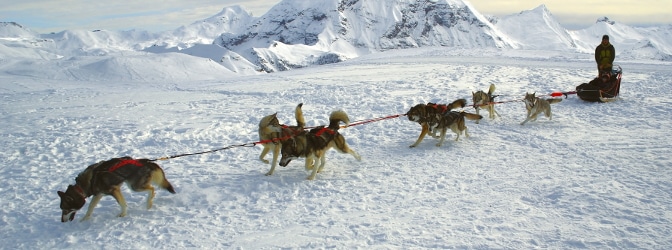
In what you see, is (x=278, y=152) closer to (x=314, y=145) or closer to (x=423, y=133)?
(x=314, y=145)

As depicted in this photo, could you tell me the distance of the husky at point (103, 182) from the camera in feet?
17.2

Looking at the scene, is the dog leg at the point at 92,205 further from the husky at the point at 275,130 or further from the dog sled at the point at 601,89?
the dog sled at the point at 601,89

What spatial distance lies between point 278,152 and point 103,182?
7.59 ft

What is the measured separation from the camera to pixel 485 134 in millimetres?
9039

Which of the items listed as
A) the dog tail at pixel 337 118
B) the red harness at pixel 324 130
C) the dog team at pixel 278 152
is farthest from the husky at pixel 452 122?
the red harness at pixel 324 130

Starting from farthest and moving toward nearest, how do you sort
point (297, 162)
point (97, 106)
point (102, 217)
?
point (97, 106)
point (297, 162)
point (102, 217)

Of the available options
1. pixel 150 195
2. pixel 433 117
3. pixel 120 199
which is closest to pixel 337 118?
pixel 433 117

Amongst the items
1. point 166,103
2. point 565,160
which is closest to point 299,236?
point 565,160

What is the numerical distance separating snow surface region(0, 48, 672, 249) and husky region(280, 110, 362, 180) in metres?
0.28

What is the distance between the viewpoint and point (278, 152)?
269 inches

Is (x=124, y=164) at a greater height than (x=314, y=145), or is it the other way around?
(x=124, y=164)

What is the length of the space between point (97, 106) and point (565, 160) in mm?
11230

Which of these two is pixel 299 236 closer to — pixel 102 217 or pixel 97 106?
pixel 102 217

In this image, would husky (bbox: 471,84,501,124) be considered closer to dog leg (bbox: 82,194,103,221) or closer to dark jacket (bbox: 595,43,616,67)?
dark jacket (bbox: 595,43,616,67)
